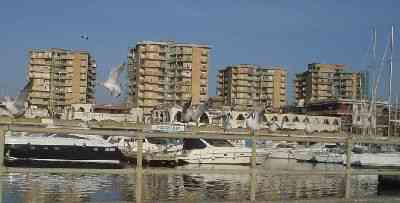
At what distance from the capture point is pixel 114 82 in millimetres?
91500

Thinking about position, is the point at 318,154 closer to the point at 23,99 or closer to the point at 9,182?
the point at 9,182

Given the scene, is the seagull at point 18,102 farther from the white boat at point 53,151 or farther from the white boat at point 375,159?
the white boat at point 375,159

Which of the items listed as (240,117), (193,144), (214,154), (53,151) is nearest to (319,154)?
Result: (214,154)

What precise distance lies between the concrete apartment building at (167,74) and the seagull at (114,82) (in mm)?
91128

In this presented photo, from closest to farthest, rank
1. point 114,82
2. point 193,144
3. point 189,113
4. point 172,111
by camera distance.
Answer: point 193,144 < point 114,82 < point 189,113 < point 172,111

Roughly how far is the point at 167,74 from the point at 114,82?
96.9 meters

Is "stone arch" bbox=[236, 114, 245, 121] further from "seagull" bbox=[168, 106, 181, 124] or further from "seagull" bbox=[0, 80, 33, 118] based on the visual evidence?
"seagull" bbox=[0, 80, 33, 118]

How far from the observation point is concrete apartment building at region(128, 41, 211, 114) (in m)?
186

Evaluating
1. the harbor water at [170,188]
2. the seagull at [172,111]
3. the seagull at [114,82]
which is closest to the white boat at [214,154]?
the harbor water at [170,188]

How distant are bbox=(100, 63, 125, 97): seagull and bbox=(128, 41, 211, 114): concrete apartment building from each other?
9113 centimetres

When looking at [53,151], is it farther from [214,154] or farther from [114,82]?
[114,82]

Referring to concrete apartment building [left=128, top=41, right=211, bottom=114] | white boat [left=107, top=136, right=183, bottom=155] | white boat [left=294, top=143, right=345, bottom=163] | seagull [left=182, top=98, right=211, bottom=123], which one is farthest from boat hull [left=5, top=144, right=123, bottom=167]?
concrete apartment building [left=128, top=41, right=211, bottom=114]

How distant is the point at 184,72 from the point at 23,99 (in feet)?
335

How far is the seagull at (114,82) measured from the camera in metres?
88.8
